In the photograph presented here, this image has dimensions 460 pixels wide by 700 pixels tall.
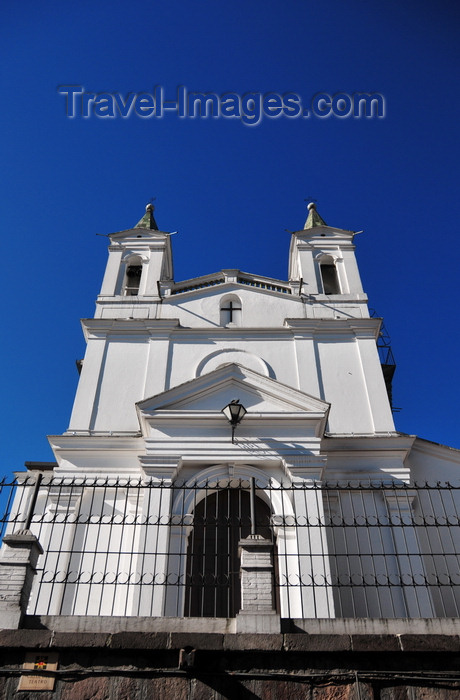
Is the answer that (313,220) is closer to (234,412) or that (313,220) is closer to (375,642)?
(234,412)

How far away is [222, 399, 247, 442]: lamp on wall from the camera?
12.4 meters

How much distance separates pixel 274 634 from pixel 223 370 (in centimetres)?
842

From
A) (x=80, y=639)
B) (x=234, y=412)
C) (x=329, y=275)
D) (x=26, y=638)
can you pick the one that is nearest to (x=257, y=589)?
(x=80, y=639)

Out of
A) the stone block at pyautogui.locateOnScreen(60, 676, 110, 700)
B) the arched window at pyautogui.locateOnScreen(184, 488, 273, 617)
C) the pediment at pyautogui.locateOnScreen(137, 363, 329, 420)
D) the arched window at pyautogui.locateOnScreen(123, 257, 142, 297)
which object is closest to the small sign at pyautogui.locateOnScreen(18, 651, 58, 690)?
the stone block at pyautogui.locateOnScreen(60, 676, 110, 700)

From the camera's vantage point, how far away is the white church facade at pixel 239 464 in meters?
10.4

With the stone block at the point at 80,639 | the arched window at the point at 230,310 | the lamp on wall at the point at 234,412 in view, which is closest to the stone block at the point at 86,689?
the stone block at the point at 80,639

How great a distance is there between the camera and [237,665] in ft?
20.0

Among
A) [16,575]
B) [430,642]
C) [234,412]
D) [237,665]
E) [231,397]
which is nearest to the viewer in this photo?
[237,665]

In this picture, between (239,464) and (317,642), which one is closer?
(317,642)

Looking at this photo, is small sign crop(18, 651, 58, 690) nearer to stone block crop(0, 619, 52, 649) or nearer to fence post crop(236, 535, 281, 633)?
stone block crop(0, 619, 52, 649)

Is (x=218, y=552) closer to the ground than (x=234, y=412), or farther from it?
closer to the ground

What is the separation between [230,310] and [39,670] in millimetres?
13123

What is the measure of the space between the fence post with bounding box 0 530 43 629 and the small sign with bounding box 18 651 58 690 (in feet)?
1.61

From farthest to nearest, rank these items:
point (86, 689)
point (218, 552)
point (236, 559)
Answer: point (218, 552), point (236, 559), point (86, 689)
